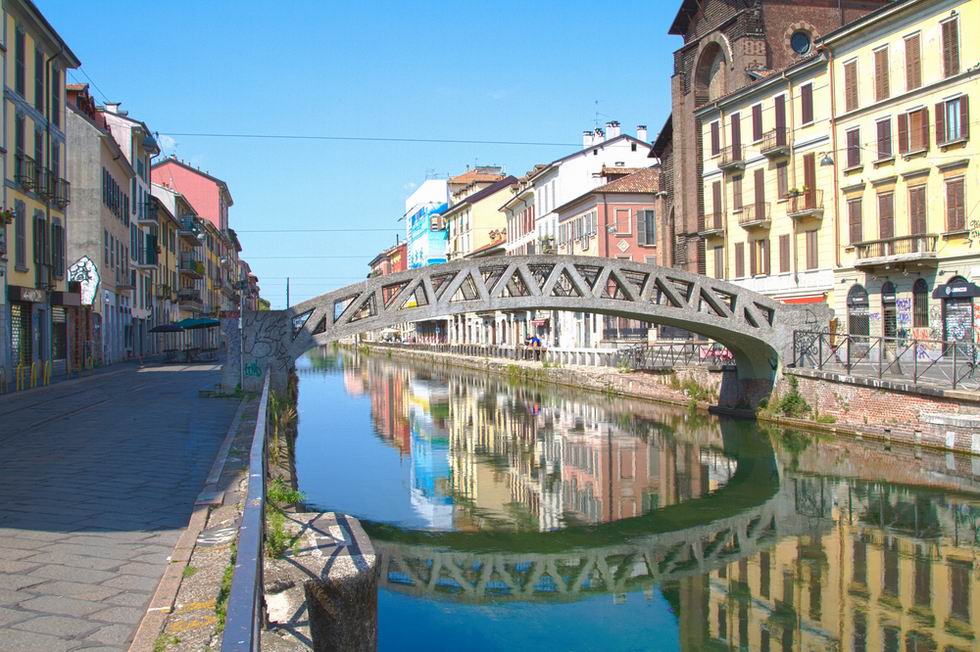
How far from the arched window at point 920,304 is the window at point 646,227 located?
21107 mm

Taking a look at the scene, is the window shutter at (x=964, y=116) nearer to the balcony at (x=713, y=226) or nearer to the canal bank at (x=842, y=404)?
the canal bank at (x=842, y=404)

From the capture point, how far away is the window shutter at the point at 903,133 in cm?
2862

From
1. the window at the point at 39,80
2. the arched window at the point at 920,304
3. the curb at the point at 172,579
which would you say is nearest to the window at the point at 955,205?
the arched window at the point at 920,304

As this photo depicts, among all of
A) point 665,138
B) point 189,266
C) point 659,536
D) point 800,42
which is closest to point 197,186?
point 189,266

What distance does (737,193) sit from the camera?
122 feet

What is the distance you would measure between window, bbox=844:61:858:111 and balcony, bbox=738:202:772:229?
16.9 ft

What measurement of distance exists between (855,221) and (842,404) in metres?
11.0

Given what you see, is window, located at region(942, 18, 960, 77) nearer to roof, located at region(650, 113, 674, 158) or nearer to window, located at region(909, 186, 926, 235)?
window, located at region(909, 186, 926, 235)

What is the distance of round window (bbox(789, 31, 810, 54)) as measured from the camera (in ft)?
123

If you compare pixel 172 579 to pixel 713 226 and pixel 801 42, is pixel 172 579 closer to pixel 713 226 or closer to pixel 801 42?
pixel 713 226

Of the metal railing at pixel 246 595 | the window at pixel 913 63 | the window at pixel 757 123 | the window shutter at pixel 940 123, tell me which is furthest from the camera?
the window at pixel 757 123

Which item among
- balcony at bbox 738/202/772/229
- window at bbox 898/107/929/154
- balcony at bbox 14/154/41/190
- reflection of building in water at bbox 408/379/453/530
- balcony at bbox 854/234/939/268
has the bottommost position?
reflection of building in water at bbox 408/379/453/530

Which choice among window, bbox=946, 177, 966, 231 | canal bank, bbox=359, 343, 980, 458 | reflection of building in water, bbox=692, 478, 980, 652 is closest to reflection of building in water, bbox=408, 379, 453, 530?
reflection of building in water, bbox=692, 478, 980, 652

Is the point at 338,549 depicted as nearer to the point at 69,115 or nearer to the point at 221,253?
the point at 69,115
